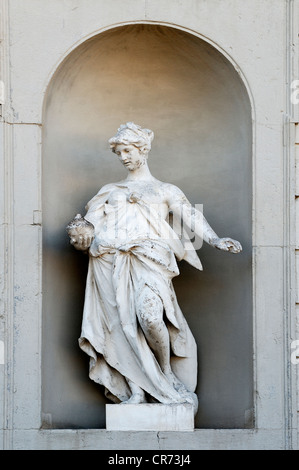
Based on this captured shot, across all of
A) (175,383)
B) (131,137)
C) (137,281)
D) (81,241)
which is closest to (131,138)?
(131,137)

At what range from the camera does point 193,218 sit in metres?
12.0

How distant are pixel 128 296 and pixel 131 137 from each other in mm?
1102

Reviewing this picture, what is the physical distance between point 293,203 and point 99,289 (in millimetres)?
1450

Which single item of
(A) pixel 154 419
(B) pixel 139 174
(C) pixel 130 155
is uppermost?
(C) pixel 130 155

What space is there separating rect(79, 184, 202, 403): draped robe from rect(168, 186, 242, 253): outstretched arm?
0.44ft

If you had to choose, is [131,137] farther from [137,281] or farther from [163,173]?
[137,281]

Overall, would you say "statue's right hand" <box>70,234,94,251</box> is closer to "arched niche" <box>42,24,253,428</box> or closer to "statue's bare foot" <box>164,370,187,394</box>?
"arched niche" <box>42,24,253,428</box>

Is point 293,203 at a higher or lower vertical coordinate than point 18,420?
higher

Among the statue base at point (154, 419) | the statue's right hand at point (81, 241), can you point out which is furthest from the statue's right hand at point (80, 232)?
the statue base at point (154, 419)

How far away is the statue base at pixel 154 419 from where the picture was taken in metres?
11.6

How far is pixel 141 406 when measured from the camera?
459 inches

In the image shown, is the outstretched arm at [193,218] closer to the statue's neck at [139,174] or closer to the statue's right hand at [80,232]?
the statue's neck at [139,174]
